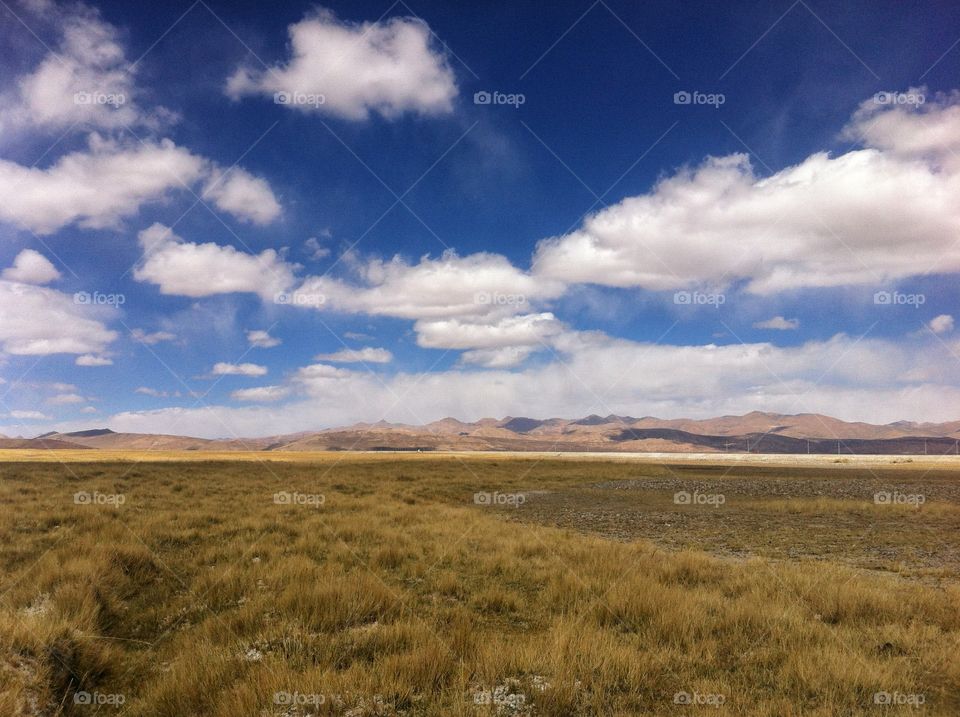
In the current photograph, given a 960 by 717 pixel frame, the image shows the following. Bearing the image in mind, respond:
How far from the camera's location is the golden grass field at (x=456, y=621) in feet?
16.6

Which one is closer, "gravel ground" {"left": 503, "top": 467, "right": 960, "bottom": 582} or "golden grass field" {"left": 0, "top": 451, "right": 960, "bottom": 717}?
"golden grass field" {"left": 0, "top": 451, "right": 960, "bottom": 717}

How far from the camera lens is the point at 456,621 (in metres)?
7.13

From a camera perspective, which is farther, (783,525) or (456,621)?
(783,525)

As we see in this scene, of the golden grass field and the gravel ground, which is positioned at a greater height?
the golden grass field

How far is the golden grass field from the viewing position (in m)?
5.06

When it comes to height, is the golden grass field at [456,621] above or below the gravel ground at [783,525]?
above

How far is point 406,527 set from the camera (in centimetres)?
1541

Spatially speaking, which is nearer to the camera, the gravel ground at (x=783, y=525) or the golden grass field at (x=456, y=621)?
the golden grass field at (x=456, y=621)

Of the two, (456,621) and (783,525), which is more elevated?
A: (456,621)

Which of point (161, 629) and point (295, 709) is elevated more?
point (295, 709)

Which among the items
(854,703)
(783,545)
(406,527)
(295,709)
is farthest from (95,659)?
(783,545)

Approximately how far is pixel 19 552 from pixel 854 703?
47.0 feet

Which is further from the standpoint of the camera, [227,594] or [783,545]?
[783,545]

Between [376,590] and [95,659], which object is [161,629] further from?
[376,590]
